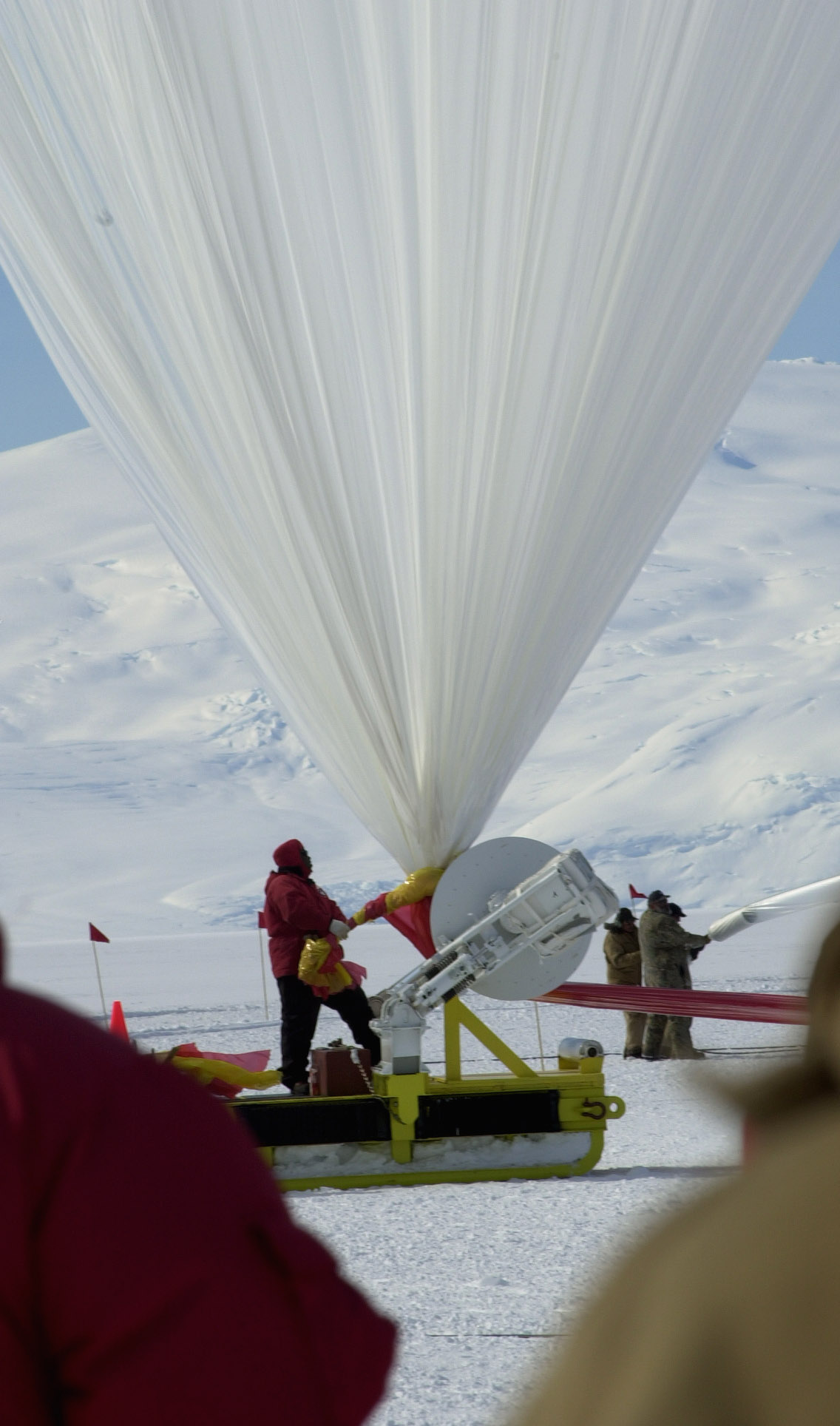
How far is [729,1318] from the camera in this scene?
49cm

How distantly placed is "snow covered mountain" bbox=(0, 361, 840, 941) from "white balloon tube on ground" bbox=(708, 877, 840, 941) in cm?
8211

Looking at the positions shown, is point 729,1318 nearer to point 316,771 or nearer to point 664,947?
point 664,947

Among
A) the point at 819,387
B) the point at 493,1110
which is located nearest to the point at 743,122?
the point at 493,1110

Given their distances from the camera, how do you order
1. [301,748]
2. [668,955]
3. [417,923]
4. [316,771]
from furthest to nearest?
[316,771] < [301,748] < [668,955] < [417,923]

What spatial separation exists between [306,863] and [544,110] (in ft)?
13.3

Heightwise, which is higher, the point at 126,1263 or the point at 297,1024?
the point at 297,1024

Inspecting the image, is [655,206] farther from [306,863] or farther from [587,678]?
[587,678]

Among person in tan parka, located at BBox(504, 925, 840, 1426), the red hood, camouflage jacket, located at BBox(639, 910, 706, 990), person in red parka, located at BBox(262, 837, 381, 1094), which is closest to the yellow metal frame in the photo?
person in red parka, located at BBox(262, 837, 381, 1094)

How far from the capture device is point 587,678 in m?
127

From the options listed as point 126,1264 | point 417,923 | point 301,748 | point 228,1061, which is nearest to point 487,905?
point 417,923

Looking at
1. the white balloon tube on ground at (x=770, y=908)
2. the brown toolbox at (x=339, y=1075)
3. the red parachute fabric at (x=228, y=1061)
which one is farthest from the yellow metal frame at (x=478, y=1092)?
the white balloon tube on ground at (x=770, y=908)

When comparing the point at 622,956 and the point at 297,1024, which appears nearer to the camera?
the point at 297,1024

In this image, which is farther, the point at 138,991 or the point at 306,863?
the point at 138,991

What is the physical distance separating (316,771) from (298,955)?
124009 mm
